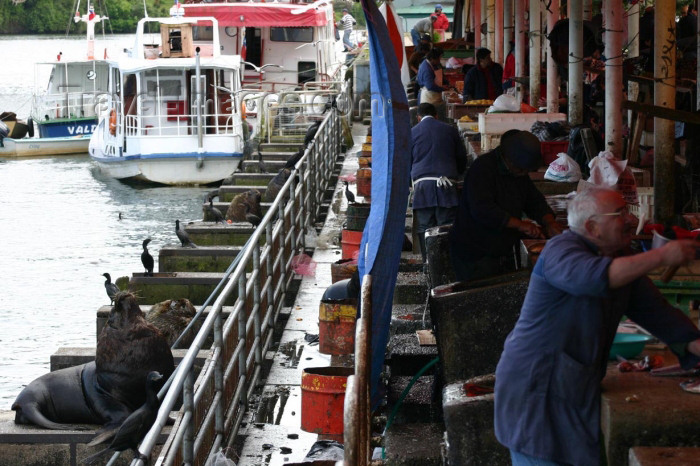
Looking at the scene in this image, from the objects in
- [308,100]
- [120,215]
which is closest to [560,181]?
[120,215]

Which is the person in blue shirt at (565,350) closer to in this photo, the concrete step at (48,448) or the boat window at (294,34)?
the concrete step at (48,448)

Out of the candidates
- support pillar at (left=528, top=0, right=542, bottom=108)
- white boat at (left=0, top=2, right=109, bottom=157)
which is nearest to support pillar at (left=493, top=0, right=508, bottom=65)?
support pillar at (left=528, top=0, right=542, bottom=108)

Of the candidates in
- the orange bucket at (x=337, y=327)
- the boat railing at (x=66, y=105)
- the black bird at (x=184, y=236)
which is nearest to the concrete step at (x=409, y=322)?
the orange bucket at (x=337, y=327)

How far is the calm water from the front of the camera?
573 inches

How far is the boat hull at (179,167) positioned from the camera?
89.2 feet

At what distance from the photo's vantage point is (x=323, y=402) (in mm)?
7066

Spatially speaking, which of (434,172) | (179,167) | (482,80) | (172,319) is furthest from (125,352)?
(179,167)

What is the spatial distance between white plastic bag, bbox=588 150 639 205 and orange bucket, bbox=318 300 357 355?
7.78 feet

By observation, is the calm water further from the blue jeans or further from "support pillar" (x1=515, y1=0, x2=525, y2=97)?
the blue jeans

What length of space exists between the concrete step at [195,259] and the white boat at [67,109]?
25131 millimetres

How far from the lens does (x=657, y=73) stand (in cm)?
913

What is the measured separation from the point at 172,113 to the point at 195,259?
15360 millimetres

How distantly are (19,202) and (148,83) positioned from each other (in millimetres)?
5294

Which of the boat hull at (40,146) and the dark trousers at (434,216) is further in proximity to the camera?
the boat hull at (40,146)
